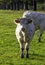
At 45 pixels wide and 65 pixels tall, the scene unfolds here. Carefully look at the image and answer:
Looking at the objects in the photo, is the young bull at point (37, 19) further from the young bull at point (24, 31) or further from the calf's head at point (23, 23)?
the calf's head at point (23, 23)

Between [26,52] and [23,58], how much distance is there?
11.5 inches

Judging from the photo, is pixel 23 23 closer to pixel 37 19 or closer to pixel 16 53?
pixel 16 53

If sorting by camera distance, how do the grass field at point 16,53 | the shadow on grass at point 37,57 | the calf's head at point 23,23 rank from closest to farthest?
the calf's head at point 23,23
the grass field at point 16,53
the shadow on grass at point 37,57

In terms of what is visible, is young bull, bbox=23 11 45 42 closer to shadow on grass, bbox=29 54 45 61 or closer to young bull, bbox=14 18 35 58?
shadow on grass, bbox=29 54 45 61

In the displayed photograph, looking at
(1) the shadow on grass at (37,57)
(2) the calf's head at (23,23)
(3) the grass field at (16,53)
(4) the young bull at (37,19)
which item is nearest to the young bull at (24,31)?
(2) the calf's head at (23,23)

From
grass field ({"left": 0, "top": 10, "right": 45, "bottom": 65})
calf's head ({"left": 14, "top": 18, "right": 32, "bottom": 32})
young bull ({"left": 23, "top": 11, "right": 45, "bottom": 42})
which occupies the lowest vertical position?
grass field ({"left": 0, "top": 10, "right": 45, "bottom": 65})

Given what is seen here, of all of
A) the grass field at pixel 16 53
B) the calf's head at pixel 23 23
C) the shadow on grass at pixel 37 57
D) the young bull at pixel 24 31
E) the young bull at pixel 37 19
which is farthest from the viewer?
the young bull at pixel 37 19

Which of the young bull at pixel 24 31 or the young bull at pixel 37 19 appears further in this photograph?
the young bull at pixel 37 19

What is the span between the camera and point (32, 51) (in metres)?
12.5

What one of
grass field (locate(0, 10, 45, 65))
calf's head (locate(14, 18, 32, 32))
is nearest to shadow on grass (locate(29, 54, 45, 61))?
grass field (locate(0, 10, 45, 65))

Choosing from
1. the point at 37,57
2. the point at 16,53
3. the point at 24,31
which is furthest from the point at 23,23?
the point at 16,53

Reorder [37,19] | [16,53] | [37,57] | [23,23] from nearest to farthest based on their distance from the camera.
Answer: [23,23] < [37,57] < [16,53] < [37,19]

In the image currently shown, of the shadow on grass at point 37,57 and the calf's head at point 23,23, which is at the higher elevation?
the calf's head at point 23,23

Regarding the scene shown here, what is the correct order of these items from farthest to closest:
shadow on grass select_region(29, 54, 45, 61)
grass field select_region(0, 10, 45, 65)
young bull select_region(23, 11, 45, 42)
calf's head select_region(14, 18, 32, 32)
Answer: young bull select_region(23, 11, 45, 42) → shadow on grass select_region(29, 54, 45, 61) → grass field select_region(0, 10, 45, 65) → calf's head select_region(14, 18, 32, 32)
